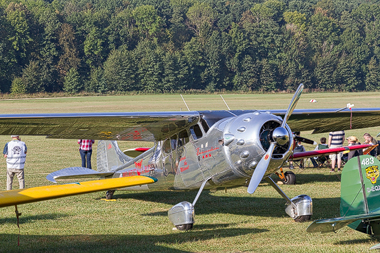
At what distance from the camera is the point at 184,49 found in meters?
110

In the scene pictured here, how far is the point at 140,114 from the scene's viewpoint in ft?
30.0

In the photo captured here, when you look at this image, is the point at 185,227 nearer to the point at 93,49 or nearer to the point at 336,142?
the point at 336,142

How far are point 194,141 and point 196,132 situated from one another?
0.60 ft

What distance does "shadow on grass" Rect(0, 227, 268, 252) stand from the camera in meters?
7.52

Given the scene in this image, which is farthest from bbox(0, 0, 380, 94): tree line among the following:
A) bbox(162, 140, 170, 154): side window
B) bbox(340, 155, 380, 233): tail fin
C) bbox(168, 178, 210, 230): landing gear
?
bbox(340, 155, 380, 233): tail fin

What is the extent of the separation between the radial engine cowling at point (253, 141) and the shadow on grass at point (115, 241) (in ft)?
4.36

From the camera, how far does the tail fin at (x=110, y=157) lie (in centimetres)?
1214

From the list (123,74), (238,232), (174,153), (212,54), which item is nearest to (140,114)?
(174,153)

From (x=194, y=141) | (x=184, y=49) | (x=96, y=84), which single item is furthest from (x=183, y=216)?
(x=184, y=49)

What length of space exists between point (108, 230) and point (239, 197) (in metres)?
4.31

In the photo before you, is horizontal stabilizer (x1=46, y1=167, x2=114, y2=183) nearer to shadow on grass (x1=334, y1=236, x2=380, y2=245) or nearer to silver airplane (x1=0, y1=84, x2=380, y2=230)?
silver airplane (x1=0, y1=84, x2=380, y2=230)

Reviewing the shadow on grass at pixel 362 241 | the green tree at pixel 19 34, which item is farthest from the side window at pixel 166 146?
the green tree at pixel 19 34

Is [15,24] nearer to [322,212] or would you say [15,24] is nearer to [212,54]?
[212,54]

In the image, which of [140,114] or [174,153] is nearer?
[140,114]
